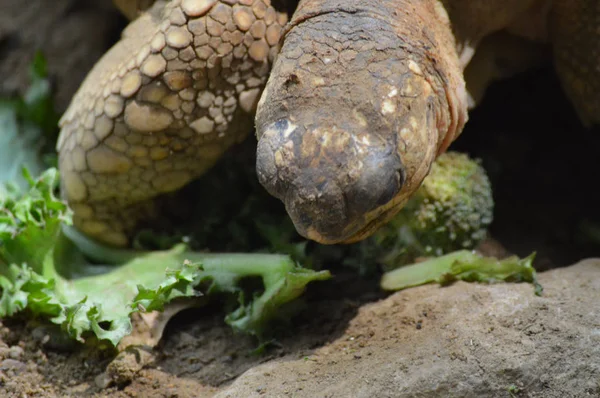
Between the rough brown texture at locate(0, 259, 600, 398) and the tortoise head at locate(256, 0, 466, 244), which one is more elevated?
the tortoise head at locate(256, 0, 466, 244)

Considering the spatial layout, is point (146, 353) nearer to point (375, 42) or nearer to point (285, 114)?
point (285, 114)

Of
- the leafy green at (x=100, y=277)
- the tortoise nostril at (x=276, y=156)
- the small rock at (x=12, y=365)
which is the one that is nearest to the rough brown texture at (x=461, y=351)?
the leafy green at (x=100, y=277)

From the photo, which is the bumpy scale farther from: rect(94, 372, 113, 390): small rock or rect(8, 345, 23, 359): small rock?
rect(94, 372, 113, 390): small rock

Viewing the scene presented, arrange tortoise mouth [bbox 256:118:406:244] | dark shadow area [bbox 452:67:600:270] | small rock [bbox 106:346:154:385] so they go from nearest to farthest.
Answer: tortoise mouth [bbox 256:118:406:244], small rock [bbox 106:346:154:385], dark shadow area [bbox 452:67:600:270]

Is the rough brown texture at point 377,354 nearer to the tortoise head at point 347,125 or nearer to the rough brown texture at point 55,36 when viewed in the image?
the tortoise head at point 347,125

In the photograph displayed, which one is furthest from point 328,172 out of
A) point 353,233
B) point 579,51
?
point 579,51

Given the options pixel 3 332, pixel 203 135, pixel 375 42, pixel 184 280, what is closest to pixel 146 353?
pixel 184 280

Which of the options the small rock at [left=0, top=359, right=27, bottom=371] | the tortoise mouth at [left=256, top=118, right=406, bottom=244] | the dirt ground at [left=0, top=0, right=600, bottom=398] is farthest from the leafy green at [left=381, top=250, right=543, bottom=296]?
the small rock at [left=0, top=359, right=27, bottom=371]

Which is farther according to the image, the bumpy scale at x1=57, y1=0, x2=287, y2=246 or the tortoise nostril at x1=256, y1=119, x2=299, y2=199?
the bumpy scale at x1=57, y1=0, x2=287, y2=246
